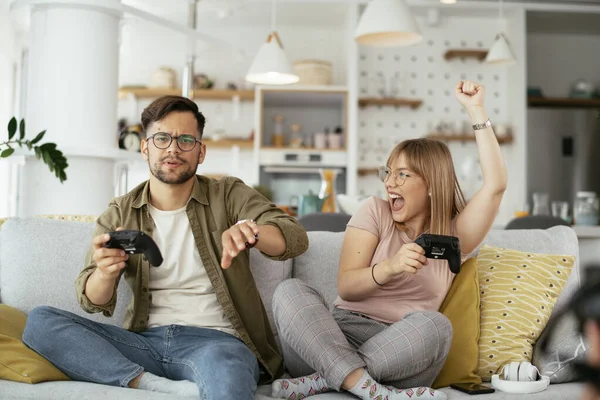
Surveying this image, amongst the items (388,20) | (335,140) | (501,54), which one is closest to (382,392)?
(388,20)

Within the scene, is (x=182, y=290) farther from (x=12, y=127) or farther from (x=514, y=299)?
(x=12, y=127)

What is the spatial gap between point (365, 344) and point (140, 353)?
0.61 m

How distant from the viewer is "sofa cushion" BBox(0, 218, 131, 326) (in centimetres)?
213

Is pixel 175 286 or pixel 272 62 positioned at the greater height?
pixel 272 62

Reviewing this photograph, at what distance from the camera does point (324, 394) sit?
1700 mm

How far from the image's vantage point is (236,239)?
156 cm

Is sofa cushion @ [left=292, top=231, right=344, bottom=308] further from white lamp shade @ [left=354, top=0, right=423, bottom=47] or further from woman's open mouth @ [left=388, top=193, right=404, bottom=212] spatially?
white lamp shade @ [left=354, top=0, right=423, bottom=47]

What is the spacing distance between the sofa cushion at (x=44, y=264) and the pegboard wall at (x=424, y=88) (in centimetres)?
481

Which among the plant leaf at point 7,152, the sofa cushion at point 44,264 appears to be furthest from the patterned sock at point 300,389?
the plant leaf at point 7,152

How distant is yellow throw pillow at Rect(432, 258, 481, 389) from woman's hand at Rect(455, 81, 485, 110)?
1.57 feet

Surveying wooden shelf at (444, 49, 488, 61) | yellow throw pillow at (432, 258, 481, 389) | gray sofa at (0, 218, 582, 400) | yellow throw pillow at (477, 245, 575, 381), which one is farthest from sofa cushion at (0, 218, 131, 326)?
wooden shelf at (444, 49, 488, 61)

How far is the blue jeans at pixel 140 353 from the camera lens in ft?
5.24

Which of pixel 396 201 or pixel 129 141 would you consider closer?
pixel 396 201

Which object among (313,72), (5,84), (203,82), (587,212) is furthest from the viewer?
(203,82)
